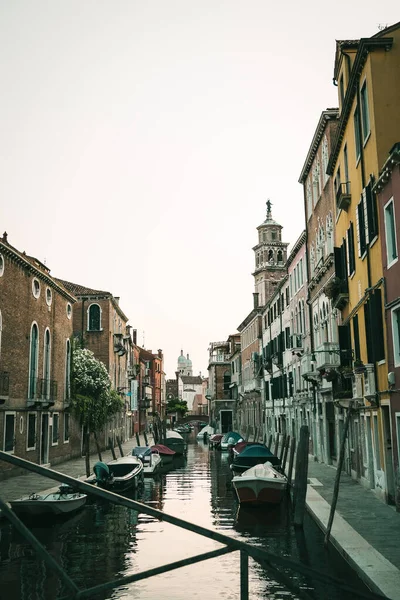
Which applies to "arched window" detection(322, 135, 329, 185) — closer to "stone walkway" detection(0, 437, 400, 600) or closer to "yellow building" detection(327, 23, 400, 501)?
"yellow building" detection(327, 23, 400, 501)

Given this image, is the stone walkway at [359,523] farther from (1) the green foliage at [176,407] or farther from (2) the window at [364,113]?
(1) the green foliage at [176,407]

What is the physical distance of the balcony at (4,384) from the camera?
21703 millimetres

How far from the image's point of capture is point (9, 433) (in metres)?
22.9

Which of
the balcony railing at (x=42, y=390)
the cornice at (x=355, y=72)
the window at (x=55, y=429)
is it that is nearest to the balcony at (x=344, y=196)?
the cornice at (x=355, y=72)

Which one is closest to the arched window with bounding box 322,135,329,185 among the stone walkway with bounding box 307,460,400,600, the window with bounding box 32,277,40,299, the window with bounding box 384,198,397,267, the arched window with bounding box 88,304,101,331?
the window with bounding box 384,198,397,267

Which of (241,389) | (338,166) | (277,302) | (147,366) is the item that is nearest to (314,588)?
(338,166)

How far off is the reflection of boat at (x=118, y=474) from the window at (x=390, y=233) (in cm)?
1234

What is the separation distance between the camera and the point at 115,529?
600 inches

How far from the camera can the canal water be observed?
9.69 metres

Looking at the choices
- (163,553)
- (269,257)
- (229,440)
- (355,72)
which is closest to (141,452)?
(229,440)

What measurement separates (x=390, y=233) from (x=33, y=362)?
1681cm

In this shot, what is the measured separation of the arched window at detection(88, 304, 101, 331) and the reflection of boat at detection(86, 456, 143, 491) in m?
A: 18.3

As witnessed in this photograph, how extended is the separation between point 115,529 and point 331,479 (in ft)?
29.1

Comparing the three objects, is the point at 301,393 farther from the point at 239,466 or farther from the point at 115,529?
the point at 115,529
